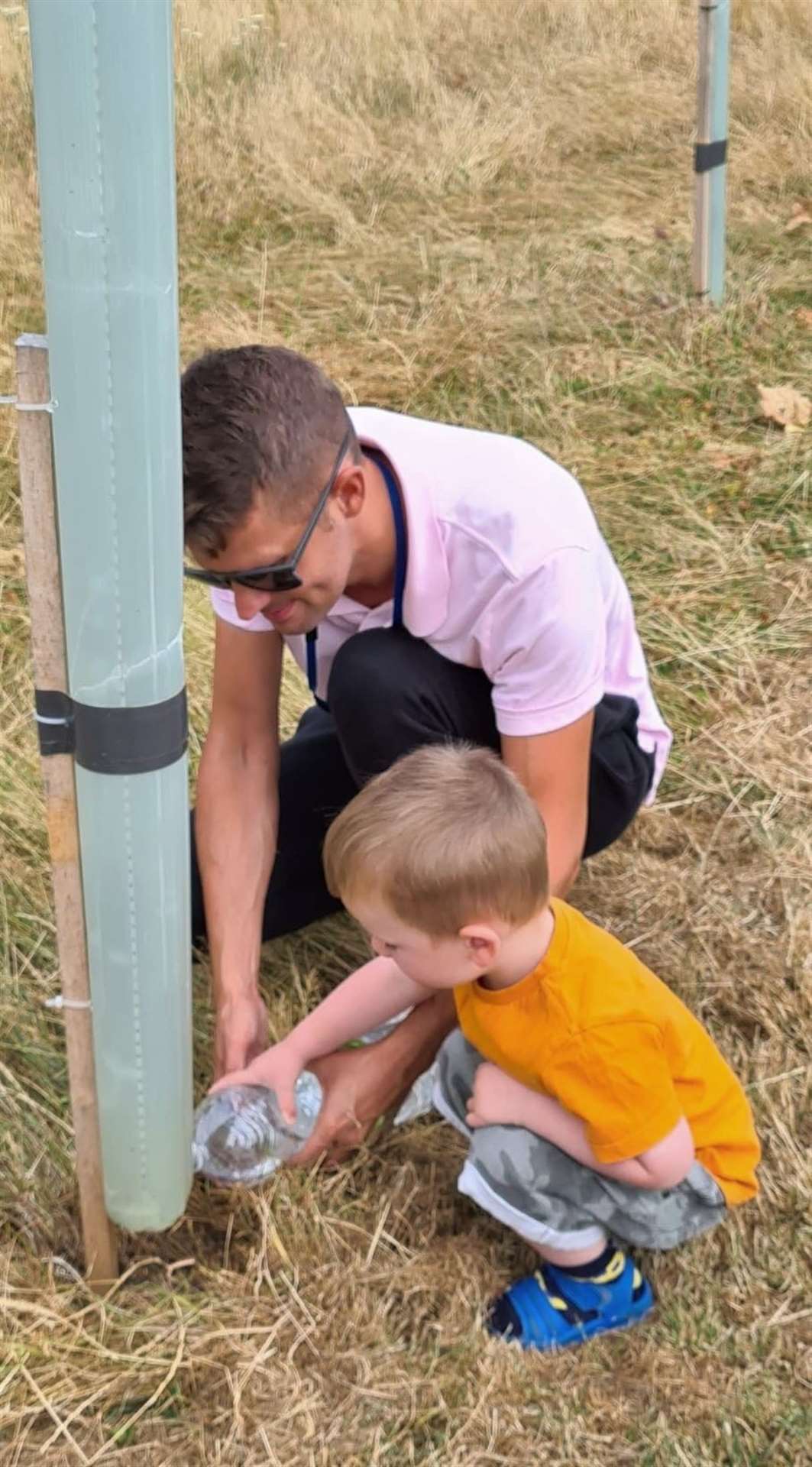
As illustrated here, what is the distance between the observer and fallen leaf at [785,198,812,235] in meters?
5.82

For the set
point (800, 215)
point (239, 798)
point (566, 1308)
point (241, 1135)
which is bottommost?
point (566, 1308)

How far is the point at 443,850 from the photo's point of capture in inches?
68.1

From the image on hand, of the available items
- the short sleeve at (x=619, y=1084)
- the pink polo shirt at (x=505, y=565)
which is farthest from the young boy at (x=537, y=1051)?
the pink polo shirt at (x=505, y=565)

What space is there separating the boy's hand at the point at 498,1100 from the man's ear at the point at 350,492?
792 mm

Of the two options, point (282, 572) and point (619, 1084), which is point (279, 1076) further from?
point (282, 572)

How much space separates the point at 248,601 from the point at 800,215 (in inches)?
187

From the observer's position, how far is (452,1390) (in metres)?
1.91

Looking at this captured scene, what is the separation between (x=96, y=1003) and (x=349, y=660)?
2.50 feet

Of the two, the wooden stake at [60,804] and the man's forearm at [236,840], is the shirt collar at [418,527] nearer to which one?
the man's forearm at [236,840]

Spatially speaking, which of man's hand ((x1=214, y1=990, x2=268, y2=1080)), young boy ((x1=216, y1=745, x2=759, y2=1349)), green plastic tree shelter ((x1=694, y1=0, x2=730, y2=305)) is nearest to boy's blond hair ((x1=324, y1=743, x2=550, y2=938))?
young boy ((x1=216, y1=745, x2=759, y2=1349))

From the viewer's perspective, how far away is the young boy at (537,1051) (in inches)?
69.2

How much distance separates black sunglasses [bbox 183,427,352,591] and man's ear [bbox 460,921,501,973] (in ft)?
1.72

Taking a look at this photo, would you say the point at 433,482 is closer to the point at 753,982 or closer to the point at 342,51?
the point at 753,982

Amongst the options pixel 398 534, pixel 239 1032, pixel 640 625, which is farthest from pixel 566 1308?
pixel 640 625
